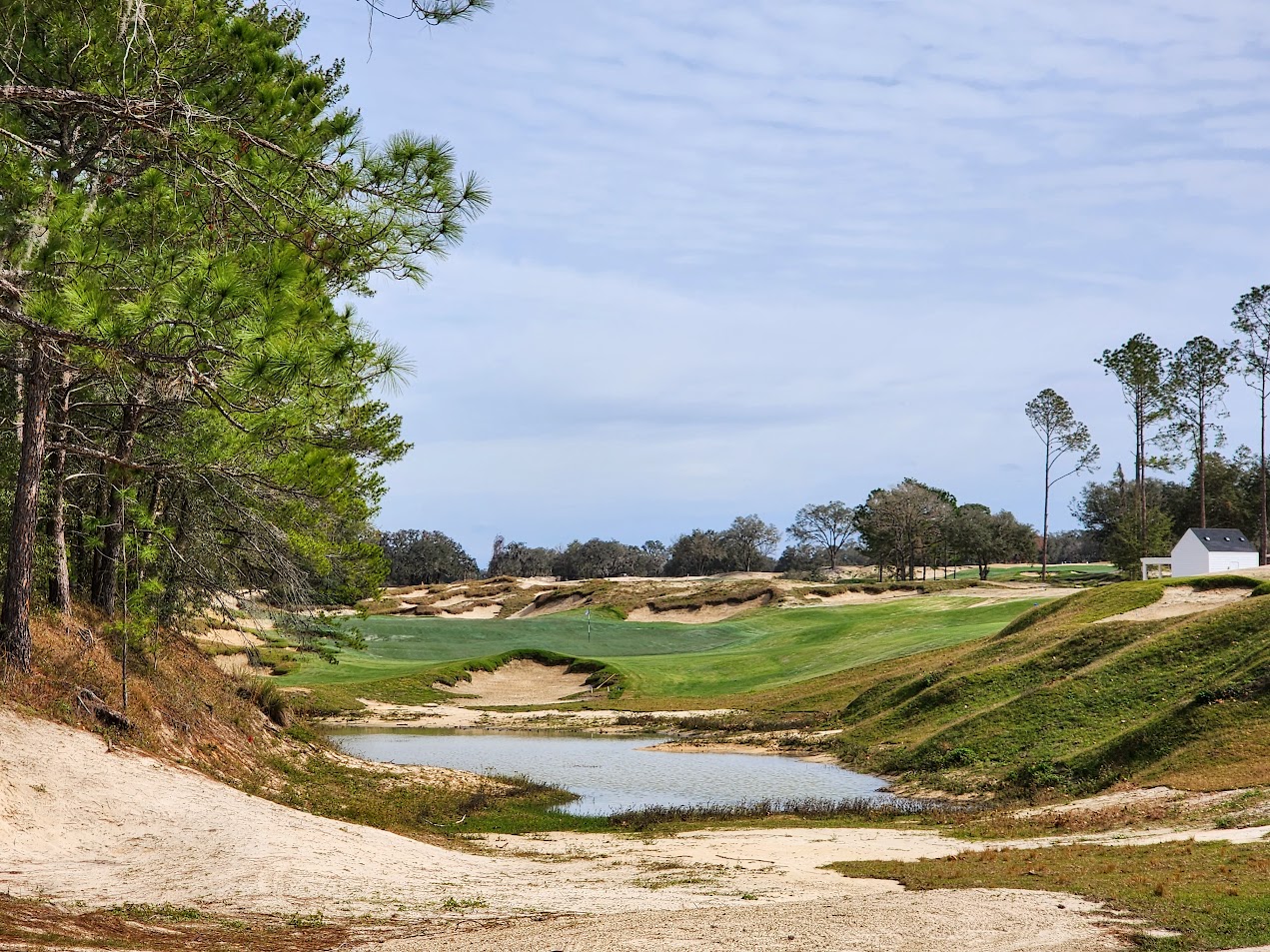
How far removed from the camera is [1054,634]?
36188 millimetres

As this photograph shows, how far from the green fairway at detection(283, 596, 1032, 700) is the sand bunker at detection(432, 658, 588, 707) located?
1764mm

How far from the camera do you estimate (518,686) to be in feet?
191

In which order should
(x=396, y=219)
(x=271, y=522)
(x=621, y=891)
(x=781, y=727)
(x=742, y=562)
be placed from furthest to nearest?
(x=742, y=562) → (x=781, y=727) → (x=271, y=522) → (x=621, y=891) → (x=396, y=219)

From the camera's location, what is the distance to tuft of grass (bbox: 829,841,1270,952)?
10.1 metres

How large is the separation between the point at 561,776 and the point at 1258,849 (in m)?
20.1

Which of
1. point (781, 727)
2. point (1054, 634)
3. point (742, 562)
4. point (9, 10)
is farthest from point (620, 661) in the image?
point (742, 562)

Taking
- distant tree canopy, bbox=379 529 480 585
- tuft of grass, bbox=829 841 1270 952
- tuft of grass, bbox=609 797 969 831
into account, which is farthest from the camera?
distant tree canopy, bbox=379 529 480 585

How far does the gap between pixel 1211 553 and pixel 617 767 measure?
4469 centimetres

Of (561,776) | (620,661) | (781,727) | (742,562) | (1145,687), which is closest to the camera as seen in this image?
(1145,687)

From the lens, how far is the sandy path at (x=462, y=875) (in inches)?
407

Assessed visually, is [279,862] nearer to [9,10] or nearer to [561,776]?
[9,10]

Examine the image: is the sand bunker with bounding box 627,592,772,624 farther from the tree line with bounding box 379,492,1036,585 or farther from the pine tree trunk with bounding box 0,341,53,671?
the pine tree trunk with bounding box 0,341,53,671

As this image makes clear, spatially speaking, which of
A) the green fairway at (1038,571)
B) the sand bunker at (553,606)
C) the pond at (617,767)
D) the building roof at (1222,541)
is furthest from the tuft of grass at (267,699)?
the green fairway at (1038,571)

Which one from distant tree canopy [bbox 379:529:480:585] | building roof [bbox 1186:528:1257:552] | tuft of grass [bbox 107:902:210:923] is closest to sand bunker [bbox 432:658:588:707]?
building roof [bbox 1186:528:1257:552]
